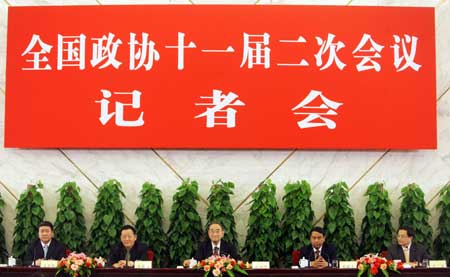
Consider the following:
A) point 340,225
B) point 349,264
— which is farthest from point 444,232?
point 349,264

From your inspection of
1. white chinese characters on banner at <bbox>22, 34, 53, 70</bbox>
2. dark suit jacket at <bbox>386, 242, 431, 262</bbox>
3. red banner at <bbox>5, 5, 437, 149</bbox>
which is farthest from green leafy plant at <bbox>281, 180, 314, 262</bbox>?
white chinese characters on banner at <bbox>22, 34, 53, 70</bbox>

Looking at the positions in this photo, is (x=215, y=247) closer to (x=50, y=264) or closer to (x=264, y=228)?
(x=264, y=228)

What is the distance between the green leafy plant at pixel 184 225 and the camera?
6.34 meters

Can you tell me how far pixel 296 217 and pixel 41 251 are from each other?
242 cm

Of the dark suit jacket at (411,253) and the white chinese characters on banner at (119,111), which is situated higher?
the white chinese characters on banner at (119,111)

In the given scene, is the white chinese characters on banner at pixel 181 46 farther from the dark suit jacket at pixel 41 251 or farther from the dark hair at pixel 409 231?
the dark hair at pixel 409 231

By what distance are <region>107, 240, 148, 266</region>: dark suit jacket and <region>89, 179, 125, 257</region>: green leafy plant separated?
0.32 metres

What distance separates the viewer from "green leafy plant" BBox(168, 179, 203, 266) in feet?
20.8

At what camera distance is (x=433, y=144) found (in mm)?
6543

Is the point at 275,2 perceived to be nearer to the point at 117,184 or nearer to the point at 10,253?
the point at 117,184

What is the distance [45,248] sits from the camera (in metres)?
6.09

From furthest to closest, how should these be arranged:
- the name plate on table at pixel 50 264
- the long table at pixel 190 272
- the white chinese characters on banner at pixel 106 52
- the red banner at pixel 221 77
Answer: the white chinese characters on banner at pixel 106 52, the red banner at pixel 221 77, the name plate on table at pixel 50 264, the long table at pixel 190 272

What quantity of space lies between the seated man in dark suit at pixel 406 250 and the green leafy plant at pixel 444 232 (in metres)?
0.42

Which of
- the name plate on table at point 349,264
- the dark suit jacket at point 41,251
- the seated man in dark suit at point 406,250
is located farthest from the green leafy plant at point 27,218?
Result: the seated man in dark suit at point 406,250
